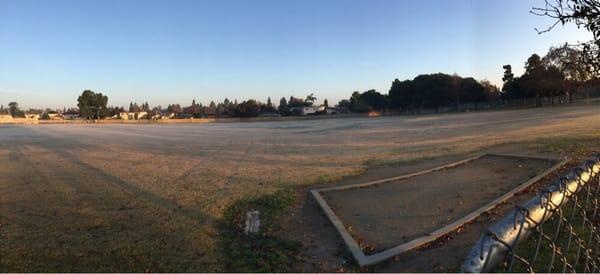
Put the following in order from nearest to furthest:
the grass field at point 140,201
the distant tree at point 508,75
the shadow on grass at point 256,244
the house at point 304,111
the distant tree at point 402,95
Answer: the shadow on grass at point 256,244
the grass field at point 140,201
the distant tree at point 508,75
the distant tree at point 402,95
the house at point 304,111

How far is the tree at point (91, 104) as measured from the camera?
113125 millimetres

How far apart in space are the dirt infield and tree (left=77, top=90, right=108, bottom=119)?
392ft

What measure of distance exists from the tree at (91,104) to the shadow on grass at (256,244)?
11974 cm

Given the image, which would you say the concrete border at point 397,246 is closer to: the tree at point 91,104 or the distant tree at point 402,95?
the distant tree at point 402,95

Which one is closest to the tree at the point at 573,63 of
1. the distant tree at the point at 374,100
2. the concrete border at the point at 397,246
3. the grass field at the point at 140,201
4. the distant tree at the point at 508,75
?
the concrete border at the point at 397,246

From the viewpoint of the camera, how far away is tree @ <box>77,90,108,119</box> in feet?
371

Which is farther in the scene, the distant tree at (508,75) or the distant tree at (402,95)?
the distant tree at (402,95)

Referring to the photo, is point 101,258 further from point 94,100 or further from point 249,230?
point 94,100

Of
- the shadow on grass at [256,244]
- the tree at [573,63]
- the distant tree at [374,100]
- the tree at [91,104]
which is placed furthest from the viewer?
the distant tree at [374,100]

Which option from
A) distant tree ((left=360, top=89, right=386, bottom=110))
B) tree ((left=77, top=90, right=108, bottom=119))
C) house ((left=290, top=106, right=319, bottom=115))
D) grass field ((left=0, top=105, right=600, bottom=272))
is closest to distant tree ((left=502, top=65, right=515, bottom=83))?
distant tree ((left=360, top=89, right=386, bottom=110))

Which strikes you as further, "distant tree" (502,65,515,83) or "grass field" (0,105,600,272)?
"distant tree" (502,65,515,83)

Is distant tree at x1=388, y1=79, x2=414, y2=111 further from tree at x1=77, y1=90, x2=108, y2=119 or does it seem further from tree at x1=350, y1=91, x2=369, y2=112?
tree at x1=77, y1=90, x2=108, y2=119

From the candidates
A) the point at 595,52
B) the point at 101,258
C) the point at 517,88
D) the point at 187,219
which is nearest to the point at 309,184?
the point at 187,219

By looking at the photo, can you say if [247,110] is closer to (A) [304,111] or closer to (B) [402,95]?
(A) [304,111]
